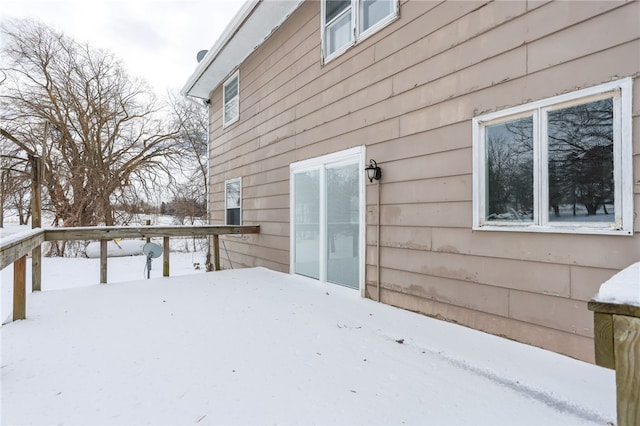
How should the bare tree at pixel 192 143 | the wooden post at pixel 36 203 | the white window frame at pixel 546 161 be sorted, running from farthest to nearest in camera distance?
the bare tree at pixel 192 143
the wooden post at pixel 36 203
the white window frame at pixel 546 161

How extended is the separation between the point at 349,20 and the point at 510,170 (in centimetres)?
269

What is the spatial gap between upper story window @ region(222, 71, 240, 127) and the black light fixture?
419 centimetres

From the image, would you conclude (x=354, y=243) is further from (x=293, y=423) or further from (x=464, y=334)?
(x=293, y=423)

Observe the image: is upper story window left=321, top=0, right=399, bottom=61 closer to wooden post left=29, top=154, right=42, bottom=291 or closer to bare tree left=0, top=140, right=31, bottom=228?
wooden post left=29, top=154, right=42, bottom=291

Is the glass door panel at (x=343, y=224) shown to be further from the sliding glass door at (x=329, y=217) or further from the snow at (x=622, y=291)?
the snow at (x=622, y=291)

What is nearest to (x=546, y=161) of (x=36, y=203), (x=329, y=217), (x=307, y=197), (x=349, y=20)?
(x=329, y=217)

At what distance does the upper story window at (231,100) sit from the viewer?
22.7 ft

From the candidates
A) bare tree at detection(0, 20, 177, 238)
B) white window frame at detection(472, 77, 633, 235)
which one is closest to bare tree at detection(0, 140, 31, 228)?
bare tree at detection(0, 20, 177, 238)

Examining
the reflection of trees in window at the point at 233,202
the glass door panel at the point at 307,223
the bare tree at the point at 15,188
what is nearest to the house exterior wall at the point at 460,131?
the glass door panel at the point at 307,223

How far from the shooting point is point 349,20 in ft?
13.1

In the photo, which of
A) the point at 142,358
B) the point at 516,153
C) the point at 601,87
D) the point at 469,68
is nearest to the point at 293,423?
the point at 142,358

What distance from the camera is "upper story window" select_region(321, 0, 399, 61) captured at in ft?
11.6

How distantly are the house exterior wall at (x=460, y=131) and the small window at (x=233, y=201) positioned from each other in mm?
2535

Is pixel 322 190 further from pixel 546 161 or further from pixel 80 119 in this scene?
pixel 80 119
